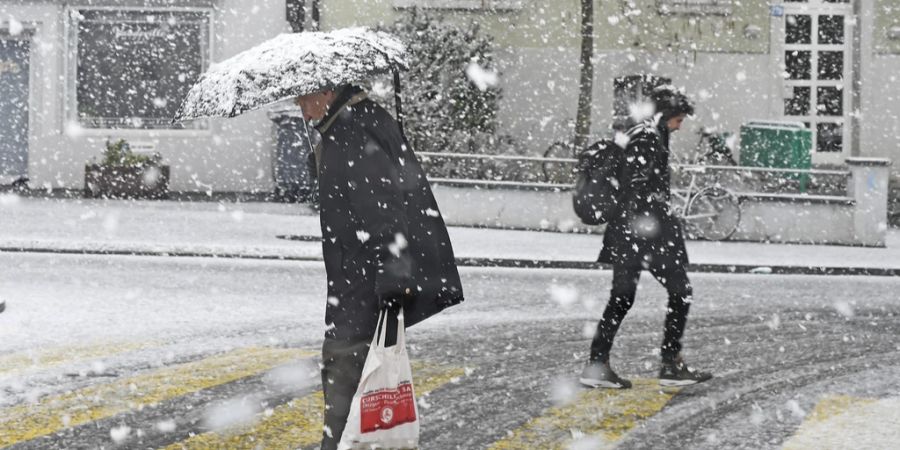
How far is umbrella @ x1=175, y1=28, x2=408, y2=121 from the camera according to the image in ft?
14.1

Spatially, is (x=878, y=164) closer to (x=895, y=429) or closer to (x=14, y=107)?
(x=895, y=429)

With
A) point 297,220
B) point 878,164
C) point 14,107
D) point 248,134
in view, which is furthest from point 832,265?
point 14,107

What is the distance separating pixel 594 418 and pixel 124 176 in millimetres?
15419

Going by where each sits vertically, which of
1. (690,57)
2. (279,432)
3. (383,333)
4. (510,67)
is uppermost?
(690,57)

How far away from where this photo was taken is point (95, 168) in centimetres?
2044

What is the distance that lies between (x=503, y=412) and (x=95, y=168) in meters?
15.3

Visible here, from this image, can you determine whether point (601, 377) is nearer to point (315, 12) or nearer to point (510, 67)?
point (510, 67)

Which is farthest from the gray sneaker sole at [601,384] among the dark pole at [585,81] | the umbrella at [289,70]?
the dark pole at [585,81]

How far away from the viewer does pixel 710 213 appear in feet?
55.0

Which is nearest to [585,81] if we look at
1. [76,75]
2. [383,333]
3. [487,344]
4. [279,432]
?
[76,75]

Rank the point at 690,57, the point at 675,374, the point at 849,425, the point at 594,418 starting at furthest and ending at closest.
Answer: the point at 690,57 → the point at 675,374 → the point at 594,418 → the point at 849,425

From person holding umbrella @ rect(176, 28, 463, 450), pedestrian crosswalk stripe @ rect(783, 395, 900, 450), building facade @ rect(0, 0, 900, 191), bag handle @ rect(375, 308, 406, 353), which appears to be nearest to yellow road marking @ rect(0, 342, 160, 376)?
person holding umbrella @ rect(176, 28, 463, 450)

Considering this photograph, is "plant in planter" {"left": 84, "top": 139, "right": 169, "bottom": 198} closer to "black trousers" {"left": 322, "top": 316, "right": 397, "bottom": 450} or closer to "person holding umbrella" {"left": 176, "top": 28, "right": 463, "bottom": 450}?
"person holding umbrella" {"left": 176, "top": 28, "right": 463, "bottom": 450}

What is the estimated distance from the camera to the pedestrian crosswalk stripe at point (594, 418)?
5871 mm
